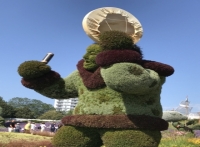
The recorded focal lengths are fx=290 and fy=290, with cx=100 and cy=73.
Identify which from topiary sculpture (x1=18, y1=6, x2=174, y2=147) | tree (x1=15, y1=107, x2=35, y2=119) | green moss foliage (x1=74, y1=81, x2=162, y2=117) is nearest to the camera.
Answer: topiary sculpture (x1=18, y1=6, x2=174, y2=147)

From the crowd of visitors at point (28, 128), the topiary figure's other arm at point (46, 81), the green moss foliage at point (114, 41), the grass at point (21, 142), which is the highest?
the green moss foliage at point (114, 41)

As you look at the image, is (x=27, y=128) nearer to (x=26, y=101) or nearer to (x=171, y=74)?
(x=171, y=74)

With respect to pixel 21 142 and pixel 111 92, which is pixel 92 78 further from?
pixel 21 142

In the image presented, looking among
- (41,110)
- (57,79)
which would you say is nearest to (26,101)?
(41,110)

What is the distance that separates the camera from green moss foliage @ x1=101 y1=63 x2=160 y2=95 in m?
4.37

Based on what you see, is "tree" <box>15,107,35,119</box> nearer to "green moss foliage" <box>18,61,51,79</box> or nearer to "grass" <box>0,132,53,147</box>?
"grass" <box>0,132,53,147</box>

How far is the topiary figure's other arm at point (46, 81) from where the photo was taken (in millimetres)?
5602

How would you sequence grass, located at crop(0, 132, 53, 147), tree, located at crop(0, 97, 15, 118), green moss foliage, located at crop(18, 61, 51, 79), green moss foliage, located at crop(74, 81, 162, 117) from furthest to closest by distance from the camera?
1. tree, located at crop(0, 97, 15, 118)
2. grass, located at crop(0, 132, 53, 147)
3. green moss foliage, located at crop(18, 61, 51, 79)
4. green moss foliage, located at crop(74, 81, 162, 117)

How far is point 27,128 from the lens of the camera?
16.6 metres

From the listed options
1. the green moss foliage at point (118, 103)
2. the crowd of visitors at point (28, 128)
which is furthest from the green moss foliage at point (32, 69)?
the crowd of visitors at point (28, 128)

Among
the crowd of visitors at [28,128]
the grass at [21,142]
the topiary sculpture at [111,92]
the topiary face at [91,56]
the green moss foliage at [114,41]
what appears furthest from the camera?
the crowd of visitors at [28,128]

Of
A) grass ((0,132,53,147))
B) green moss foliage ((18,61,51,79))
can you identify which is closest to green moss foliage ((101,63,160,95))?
green moss foliage ((18,61,51,79))

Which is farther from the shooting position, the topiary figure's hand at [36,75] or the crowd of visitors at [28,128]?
the crowd of visitors at [28,128]

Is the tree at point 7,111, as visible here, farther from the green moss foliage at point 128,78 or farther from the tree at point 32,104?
the green moss foliage at point 128,78
